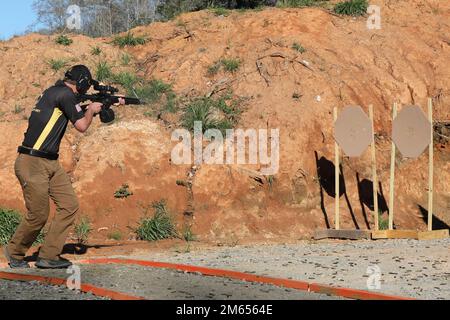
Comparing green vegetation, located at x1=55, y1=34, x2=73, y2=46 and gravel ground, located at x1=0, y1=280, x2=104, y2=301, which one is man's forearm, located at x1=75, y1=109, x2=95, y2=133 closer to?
gravel ground, located at x1=0, y1=280, x2=104, y2=301

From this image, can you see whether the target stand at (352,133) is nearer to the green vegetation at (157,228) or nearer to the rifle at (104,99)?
the green vegetation at (157,228)

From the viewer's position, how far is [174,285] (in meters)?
7.44

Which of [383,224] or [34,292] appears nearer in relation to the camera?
[34,292]

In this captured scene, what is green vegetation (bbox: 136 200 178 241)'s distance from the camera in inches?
467

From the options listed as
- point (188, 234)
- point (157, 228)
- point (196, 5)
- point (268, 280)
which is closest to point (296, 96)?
point (188, 234)

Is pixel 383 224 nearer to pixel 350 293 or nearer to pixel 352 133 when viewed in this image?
pixel 352 133

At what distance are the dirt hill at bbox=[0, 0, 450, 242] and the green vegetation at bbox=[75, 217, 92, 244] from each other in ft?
0.68

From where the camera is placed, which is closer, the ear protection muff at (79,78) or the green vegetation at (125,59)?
the ear protection muff at (79,78)

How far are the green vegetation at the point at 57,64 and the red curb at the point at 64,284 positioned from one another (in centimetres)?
831

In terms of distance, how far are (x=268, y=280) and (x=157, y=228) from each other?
4504 mm

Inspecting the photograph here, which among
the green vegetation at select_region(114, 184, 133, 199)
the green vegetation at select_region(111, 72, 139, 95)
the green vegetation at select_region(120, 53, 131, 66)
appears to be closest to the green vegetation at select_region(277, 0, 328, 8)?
the green vegetation at select_region(120, 53, 131, 66)

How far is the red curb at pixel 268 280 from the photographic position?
6.87 meters

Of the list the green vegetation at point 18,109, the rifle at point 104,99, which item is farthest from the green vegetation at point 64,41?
the rifle at point 104,99
